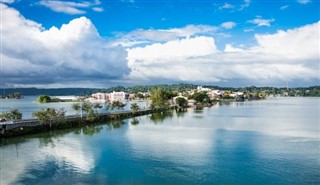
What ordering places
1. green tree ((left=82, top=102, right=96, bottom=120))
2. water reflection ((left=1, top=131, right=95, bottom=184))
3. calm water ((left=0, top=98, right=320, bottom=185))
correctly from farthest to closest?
1. green tree ((left=82, top=102, right=96, bottom=120))
2. water reflection ((left=1, top=131, right=95, bottom=184))
3. calm water ((left=0, top=98, right=320, bottom=185))

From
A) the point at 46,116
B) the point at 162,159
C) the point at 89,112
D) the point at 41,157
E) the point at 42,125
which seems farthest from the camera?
the point at 89,112

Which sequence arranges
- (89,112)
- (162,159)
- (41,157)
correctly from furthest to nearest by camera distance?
(89,112), (41,157), (162,159)

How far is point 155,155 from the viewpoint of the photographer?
26203 mm

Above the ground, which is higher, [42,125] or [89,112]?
[89,112]

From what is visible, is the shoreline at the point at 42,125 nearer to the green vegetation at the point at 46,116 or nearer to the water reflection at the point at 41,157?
the green vegetation at the point at 46,116

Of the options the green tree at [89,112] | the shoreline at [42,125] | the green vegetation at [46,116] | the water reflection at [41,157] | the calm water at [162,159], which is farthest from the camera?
the green tree at [89,112]

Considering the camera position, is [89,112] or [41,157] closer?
[41,157]

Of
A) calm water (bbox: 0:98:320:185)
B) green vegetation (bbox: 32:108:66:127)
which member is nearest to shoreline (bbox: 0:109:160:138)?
green vegetation (bbox: 32:108:66:127)

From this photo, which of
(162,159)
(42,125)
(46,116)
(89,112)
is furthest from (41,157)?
(89,112)

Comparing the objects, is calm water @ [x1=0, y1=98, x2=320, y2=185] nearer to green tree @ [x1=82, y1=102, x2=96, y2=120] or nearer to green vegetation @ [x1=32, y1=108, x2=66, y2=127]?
green vegetation @ [x1=32, y1=108, x2=66, y2=127]

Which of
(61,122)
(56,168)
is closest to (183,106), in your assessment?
(61,122)

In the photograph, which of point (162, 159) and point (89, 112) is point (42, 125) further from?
point (162, 159)

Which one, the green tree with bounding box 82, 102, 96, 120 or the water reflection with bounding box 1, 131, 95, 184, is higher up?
the green tree with bounding box 82, 102, 96, 120

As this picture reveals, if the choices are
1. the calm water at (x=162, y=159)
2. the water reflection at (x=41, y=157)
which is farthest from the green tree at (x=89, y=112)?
the water reflection at (x=41, y=157)
